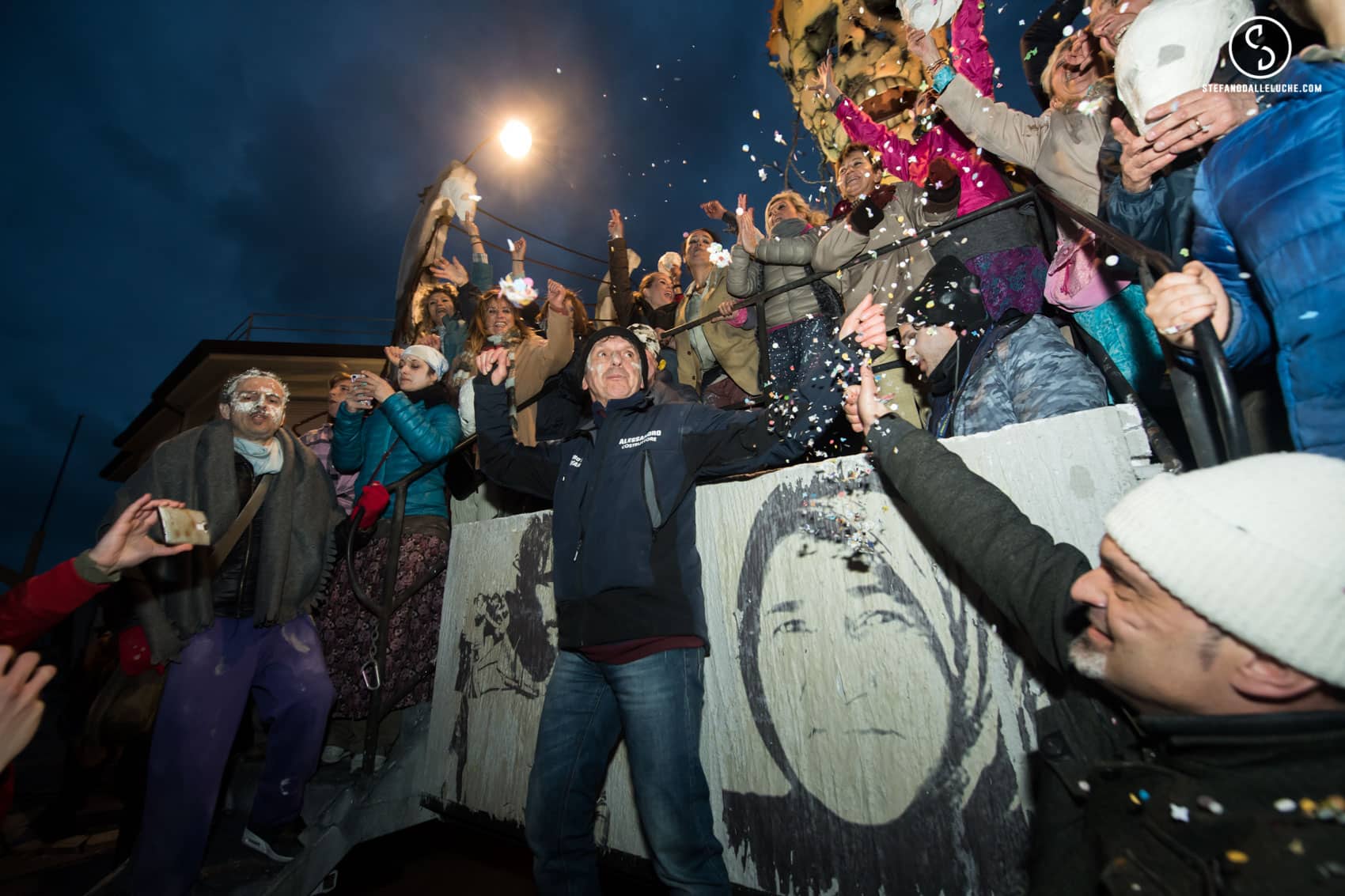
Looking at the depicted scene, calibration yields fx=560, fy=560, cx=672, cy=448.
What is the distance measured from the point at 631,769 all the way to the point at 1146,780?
155 centimetres

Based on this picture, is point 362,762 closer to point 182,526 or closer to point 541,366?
point 182,526

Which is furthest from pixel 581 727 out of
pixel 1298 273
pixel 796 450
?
pixel 1298 273

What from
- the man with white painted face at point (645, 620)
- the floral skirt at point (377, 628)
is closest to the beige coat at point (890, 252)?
the man with white painted face at point (645, 620)

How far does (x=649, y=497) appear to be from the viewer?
2307 mm

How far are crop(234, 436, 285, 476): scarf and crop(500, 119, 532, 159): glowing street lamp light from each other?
22.5ft

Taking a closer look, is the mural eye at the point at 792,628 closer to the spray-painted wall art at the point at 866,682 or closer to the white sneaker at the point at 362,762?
the spray-painted wall art at the point at 866,682

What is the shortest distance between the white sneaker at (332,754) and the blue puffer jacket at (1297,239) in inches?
187

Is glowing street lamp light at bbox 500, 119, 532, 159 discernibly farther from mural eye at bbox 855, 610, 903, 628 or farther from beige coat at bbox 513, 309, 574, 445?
mural eye at bbox 855, 610, 903, 628

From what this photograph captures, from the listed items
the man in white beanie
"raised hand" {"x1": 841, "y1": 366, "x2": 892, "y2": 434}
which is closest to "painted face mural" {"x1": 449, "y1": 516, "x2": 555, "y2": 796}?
"raised hand" {"x1": 841, "y1": 366, "x2": 892, "y2": 434}

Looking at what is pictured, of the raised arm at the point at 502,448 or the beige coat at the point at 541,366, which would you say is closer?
the raised arm at the point at 502,448

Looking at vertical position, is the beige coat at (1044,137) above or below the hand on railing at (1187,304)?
above

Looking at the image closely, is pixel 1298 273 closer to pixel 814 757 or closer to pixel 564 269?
pixel 814 757

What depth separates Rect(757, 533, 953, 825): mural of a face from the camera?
1.91m

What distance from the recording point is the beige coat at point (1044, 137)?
2.48 metres
